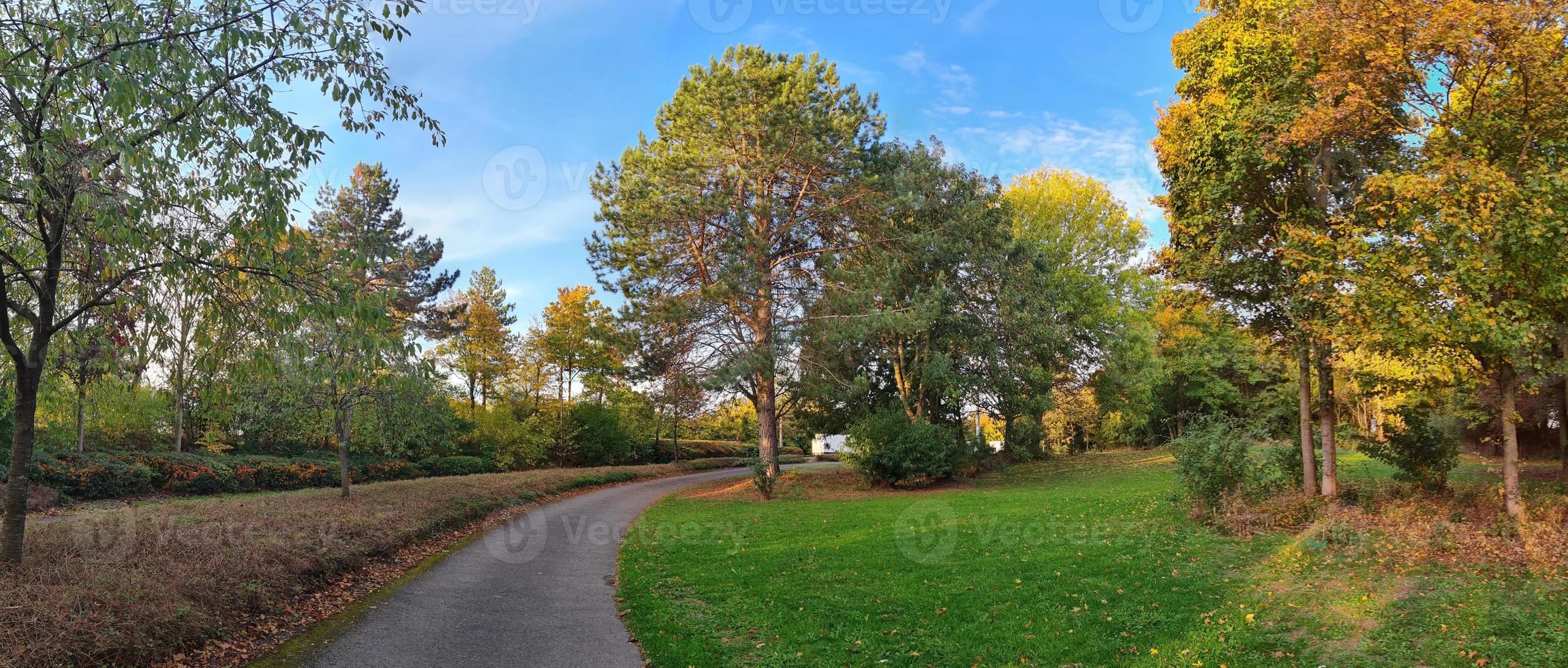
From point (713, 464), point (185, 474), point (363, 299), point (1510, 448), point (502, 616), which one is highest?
point (363, 299)

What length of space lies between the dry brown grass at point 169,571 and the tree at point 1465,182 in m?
13.3

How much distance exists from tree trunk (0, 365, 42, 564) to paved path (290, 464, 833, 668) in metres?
2.91

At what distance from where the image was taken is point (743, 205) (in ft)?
73.2

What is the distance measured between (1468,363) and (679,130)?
61.9 feet

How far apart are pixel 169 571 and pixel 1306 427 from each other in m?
15.9

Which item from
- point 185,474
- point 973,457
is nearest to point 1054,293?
point 973,457

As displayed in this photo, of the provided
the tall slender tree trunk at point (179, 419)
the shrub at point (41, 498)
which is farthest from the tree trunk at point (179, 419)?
the shrub at point (41, 498)

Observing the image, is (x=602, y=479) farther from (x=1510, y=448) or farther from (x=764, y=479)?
(x=1510, y=448)

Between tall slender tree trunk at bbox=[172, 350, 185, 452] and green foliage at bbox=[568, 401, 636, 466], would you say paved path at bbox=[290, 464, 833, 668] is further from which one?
green foliage at bbox=[568, 401, 636, 466]

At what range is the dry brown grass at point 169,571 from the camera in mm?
5395

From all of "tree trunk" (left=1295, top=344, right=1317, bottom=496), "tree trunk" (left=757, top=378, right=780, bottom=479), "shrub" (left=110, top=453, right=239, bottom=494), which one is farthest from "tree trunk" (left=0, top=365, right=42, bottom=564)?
"tree trunk" (left=757, top=378, right=780, bottom=479)

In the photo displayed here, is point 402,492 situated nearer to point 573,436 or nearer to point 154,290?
point 154,290

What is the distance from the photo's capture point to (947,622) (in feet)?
23.4

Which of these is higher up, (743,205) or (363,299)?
(743,205)
